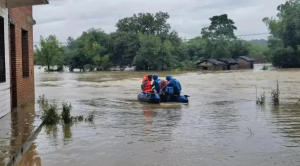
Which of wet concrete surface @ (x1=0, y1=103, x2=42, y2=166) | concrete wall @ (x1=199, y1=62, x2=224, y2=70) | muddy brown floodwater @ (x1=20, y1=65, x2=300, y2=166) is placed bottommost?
muddy brown floodwater @ (x1=20, y1=65, x2=300, y2=166)

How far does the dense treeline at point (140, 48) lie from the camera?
7419 cm

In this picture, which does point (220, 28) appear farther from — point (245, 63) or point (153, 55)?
→ point (153, 55)

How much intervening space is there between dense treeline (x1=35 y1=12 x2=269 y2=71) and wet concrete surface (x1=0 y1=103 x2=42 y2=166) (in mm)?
59752

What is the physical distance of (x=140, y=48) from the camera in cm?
7362

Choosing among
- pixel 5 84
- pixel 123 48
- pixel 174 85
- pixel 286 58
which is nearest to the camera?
pixel 5 84

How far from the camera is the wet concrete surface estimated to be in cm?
766

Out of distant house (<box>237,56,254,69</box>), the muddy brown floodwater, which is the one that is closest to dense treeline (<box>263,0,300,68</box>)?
distant house (<box>237,56,254,69</box>)

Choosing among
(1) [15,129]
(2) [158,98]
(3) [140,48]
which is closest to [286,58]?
(3) [140,48]

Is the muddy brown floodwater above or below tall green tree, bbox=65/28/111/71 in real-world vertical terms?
below

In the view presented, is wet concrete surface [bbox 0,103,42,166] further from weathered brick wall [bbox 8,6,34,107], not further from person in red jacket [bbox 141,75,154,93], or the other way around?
person in red jacket [bbox 141,75,154,93]

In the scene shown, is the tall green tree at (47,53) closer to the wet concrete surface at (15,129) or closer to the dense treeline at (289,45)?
the dense treeline at (289,45)

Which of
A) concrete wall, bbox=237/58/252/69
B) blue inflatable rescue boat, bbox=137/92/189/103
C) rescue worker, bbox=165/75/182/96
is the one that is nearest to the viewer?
blue inflatable rescue boat, bbox=137/92/189/103

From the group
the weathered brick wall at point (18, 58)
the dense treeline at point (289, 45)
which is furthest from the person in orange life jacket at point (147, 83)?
the dense treeline at point (289, 45)

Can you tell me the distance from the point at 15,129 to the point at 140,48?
6407 cm
